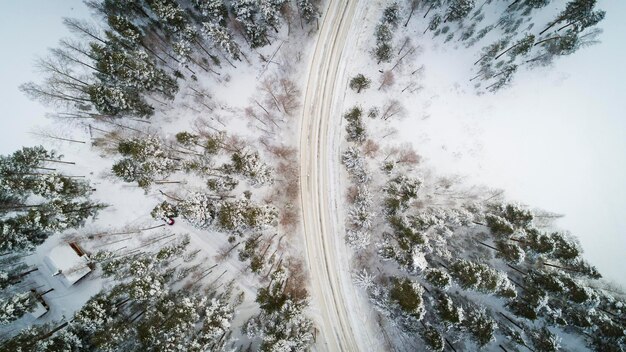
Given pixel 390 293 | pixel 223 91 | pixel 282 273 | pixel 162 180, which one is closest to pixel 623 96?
pixel 390 293

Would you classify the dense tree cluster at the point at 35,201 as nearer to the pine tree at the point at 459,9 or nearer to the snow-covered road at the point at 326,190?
the snow-covered road at the point at 326,190

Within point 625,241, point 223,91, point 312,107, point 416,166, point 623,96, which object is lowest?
point 625,241

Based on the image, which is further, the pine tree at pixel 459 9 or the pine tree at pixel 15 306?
the pine tree at pixel 459 9

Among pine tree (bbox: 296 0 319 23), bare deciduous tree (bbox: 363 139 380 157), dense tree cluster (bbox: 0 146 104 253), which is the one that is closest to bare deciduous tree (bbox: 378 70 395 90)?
→ bare deciduous tree (bbox: 363 139 380 157)

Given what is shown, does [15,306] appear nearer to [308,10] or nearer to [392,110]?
[308,10]

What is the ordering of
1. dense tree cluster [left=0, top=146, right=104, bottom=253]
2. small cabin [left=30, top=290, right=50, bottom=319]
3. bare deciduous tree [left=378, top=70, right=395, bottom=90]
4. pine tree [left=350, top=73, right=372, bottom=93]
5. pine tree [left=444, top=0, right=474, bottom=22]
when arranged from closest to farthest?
dense tree cluster [left=0, top=146, right=104, bottom=253], small cabin [left=30, top=290, right=50, bottom=319], pine tree [left=444, top=0, right=474, bottom=22], pine tree [left=350, top=73, right=372, bottom=93], bare deciduous tree [left=378, top=70, right=395, bottom=90]

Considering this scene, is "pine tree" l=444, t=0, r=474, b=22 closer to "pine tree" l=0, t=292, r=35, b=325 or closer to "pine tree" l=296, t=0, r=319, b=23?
"pine tree" l=296, t=0, r=319, b=23

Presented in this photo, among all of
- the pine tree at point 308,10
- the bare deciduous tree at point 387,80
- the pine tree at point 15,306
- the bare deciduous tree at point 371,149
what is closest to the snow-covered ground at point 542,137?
the bare deciduous tree at point 387,80

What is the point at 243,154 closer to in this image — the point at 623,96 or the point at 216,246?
the point at 216,246
